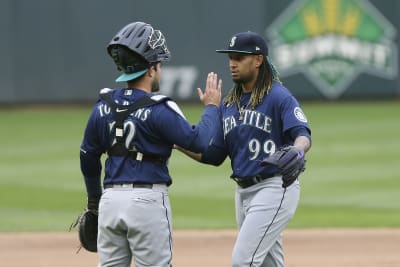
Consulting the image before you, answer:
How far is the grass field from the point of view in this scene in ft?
37.8

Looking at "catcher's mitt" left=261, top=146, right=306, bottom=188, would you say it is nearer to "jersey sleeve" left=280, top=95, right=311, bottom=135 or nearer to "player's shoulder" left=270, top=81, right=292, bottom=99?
"jersey sleeve" left=280, top=95, right=311, bottom=135

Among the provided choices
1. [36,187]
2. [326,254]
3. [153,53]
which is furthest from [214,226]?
[153,53]

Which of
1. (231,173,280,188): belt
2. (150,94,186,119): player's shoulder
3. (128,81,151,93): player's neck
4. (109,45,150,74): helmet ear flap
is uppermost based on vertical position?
(109,45,150,74): helmet ear flap

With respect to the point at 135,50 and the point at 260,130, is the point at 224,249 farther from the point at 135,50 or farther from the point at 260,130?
the point at 135,50

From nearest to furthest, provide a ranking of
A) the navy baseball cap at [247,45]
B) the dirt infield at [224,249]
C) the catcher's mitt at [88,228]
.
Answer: the catcher's mitt at [88,228]
the navy baseball cap at [247,45]
the dirt infield at [224,249]

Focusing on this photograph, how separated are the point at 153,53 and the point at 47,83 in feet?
58.5

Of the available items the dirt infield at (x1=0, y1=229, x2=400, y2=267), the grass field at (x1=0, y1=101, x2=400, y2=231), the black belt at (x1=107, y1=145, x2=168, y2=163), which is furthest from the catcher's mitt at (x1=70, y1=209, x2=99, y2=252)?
the grass field at (x1=0, y1=101, x2=400, y2=231)

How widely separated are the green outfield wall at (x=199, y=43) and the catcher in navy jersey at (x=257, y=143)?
16213mm

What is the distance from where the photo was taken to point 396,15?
22922mm

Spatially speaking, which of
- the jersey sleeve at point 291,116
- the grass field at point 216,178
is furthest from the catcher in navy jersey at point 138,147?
the grass field at point 216,178

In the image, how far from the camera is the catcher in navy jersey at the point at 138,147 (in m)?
5.35

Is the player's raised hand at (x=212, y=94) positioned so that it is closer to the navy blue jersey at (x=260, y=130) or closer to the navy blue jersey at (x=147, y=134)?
the navy blue jersey at (x=147, y=134)

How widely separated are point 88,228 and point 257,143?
1141 mm

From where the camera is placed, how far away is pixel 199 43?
74.8 ft
